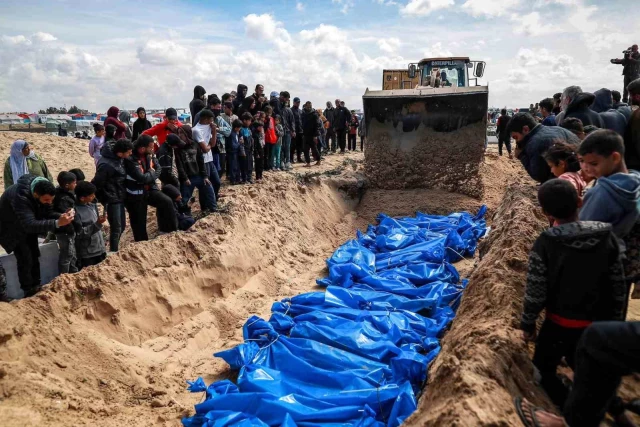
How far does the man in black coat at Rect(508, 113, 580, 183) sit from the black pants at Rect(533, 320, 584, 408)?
2.20m

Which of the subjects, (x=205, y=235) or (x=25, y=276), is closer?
(x=25, y=276)

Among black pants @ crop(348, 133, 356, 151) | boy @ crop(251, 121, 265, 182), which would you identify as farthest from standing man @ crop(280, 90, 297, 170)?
black pants @ crop(348, 133, 356, 151)

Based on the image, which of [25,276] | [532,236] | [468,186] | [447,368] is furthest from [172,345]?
[468,186]

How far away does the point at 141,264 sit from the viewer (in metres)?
5.18

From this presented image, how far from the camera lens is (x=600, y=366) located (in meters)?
2.21

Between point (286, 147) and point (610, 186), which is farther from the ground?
point (286, 147)

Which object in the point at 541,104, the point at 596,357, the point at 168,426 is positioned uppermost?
the point at 541,104

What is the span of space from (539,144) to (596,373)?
2636mm

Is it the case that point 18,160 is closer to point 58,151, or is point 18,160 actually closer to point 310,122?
point 310,122

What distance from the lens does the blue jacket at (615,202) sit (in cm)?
269

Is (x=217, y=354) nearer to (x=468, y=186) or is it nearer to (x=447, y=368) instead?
(x=447, y=368)

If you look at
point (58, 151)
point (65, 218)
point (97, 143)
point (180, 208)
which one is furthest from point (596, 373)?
point (58, 151)

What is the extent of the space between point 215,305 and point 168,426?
211cm

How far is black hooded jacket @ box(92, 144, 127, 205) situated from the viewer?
17.9 ft
